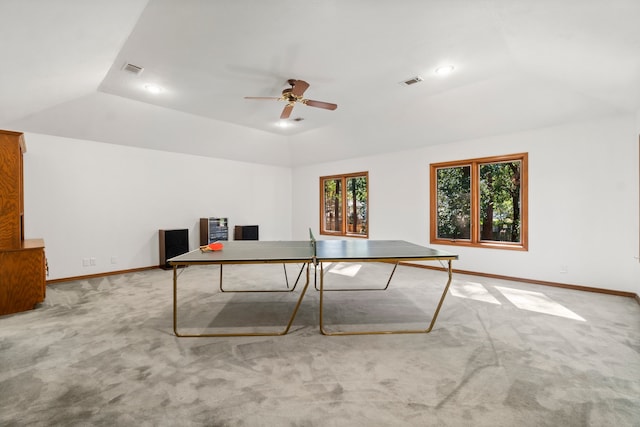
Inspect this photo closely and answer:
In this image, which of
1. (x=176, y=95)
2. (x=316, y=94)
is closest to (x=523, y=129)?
(x=316, y=94)

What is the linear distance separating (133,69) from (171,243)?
343cm

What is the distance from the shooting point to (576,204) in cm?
439

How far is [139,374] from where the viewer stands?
6.96 feet

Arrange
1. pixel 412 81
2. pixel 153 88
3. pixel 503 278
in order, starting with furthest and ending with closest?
pixel 503 278 < pixel 153 88 < pixel 412 81

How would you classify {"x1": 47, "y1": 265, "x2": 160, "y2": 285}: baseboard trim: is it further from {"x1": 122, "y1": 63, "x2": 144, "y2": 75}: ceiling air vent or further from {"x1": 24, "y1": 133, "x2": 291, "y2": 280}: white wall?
{"x1": 122, "y1": 63, "x2": 144, "y2": 75}: ceiling air vent

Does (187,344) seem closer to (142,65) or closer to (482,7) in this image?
(142,65)

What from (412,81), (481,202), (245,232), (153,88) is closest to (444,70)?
(412,81)

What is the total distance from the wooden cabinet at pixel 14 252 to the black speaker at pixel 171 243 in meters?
2.28

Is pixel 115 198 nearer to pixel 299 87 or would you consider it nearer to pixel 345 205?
pixel 299 87

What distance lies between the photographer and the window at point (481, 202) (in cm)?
507

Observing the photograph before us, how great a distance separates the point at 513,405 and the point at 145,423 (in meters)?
2.13

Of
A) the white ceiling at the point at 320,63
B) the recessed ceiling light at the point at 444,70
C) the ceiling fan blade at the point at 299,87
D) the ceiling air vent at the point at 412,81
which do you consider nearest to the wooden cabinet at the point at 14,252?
the white ceiling at the point at 320,63

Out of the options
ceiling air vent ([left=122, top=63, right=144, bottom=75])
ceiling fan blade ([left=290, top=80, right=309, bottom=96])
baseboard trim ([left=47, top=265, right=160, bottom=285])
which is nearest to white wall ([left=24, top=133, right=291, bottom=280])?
baseboard trim ([left=47, top=265, right=160, bottom=285])

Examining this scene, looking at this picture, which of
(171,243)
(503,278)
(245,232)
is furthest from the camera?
(245,232)
